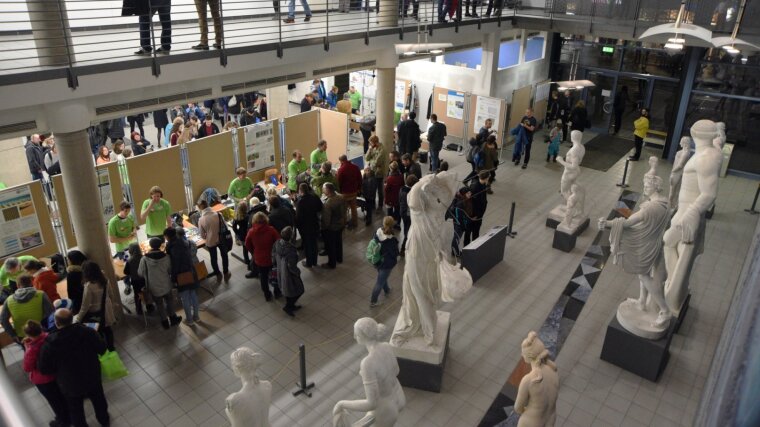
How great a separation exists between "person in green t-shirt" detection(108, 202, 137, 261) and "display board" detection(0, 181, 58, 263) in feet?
2.71

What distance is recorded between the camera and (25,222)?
820 centimetres

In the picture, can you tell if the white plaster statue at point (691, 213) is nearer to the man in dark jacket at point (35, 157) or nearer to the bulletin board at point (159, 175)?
the bulletin board at point (159, 175)

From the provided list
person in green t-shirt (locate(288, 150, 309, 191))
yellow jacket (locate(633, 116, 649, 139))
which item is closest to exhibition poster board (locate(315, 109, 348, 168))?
person in green t-shirt (locate(288, 150, 309, 191))

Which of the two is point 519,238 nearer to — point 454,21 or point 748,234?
point 748,234

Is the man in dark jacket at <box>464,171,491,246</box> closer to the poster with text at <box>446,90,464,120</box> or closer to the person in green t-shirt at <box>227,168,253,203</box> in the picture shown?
the person in green t-shirt at <box>227,168,253,203</box>

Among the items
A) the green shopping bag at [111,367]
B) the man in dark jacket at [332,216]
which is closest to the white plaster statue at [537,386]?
the green shopping bag at [111,367]

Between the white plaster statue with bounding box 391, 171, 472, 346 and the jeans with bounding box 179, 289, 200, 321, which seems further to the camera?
the jeans with bounding box 179, 289, 200, 321

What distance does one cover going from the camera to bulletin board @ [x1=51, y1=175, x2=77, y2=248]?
28.1 feet

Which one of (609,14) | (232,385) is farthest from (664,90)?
(232,385)

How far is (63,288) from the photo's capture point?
8.11 m

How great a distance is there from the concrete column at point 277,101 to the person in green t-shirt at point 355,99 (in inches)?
90.9

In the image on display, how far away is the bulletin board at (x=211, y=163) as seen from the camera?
10.7 metres

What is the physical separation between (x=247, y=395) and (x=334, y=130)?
9342 mm

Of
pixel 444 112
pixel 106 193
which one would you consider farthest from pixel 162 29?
pixel 444 112
